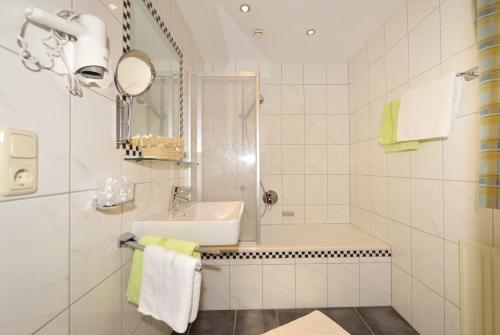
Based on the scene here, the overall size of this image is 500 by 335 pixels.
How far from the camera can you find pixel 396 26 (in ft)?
5.92

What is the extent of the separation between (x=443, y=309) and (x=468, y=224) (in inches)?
22.3

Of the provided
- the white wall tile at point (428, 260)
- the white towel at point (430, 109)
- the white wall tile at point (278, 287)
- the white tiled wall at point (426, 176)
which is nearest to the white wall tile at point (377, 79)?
the white tiled wall at point (426, 176)

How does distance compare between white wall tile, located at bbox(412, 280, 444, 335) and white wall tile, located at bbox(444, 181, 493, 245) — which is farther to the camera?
white wall tile, located at bbox(412, 280, 444, 335)

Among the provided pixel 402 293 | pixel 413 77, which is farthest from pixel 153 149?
pixel 402 293

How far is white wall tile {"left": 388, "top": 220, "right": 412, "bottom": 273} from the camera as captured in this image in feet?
5.49

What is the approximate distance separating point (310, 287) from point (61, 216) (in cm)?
176

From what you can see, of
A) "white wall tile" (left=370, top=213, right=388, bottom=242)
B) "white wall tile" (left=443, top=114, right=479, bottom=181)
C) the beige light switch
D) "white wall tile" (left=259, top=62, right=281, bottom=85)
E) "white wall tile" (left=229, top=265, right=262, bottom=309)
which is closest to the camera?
the beige light switch

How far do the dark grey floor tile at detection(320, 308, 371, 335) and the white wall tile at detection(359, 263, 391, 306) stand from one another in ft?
0.51

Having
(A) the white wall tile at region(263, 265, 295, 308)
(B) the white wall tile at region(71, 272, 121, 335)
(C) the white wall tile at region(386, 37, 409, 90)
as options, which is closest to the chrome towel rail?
(B) the white wall tile at region(71, 272, 121, 335)

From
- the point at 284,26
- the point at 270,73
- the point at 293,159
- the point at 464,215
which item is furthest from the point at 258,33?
the point at 464,215

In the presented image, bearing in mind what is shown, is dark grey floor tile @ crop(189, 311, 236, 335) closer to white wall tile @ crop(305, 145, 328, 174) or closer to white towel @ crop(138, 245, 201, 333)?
white towel @ crop(138, 245, 201, 333)

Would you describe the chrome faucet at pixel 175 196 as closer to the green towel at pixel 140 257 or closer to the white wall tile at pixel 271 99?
the green towel at pixel 140 257

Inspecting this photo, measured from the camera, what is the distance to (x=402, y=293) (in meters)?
1.74

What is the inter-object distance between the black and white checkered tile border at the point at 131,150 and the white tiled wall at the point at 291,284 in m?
1.10
